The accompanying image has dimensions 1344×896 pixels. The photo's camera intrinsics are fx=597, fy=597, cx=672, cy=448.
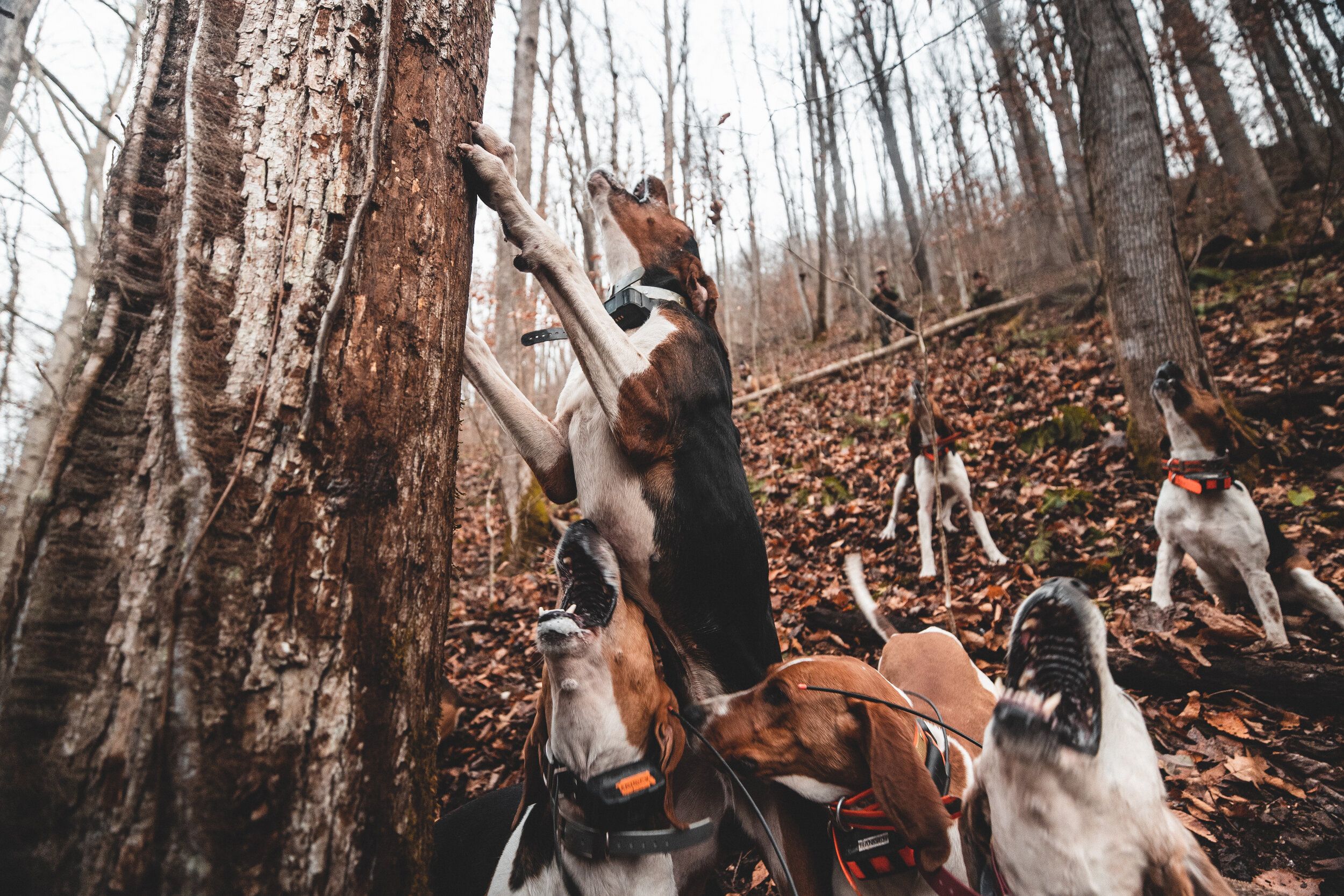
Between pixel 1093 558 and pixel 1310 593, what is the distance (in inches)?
54.3

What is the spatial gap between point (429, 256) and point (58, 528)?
3.18ft

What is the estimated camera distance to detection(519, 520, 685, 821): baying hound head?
2.03 meters

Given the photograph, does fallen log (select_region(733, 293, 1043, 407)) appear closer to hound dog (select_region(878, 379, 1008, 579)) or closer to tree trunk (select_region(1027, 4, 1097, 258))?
tree trunk (select_region(1027, 4, 1097, 258))

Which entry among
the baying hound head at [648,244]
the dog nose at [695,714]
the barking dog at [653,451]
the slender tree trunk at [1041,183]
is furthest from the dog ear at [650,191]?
the slender tree trunk at [1041,183]

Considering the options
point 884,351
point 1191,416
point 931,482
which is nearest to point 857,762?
point 1191,416

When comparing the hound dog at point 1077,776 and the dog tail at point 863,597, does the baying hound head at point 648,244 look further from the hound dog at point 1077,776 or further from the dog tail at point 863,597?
the hound dog at point 1077,776

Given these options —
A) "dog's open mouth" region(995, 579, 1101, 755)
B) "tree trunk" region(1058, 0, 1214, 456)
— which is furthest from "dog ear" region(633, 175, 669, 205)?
"tree trunk" region(1058, 0, 1214, 456)

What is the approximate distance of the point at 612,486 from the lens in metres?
2.28

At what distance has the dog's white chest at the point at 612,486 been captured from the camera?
2.23 m

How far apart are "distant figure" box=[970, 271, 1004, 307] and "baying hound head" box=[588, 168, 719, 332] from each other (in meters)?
13.7

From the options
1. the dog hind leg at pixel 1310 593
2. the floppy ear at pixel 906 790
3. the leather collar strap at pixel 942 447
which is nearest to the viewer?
the floppy ear at pixel 906 790

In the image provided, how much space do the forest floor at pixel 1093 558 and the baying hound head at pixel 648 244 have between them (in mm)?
2937

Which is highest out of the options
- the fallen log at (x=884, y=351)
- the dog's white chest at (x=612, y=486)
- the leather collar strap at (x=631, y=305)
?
the fallen log at (x=884, y=351)

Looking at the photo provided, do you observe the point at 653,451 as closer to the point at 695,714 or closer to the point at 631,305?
the point at 631,305
